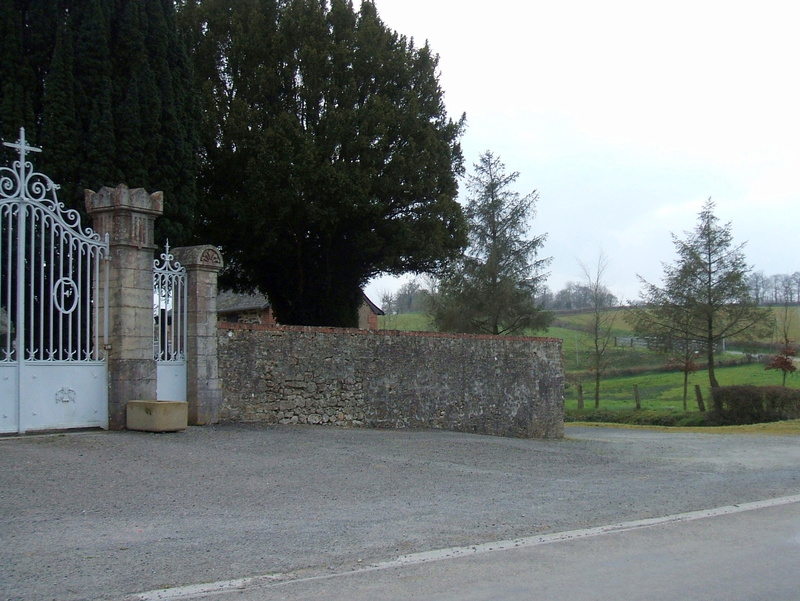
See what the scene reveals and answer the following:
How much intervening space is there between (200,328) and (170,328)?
0.53 m

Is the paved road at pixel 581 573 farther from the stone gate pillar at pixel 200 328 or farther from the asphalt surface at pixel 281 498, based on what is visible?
the stone gate pillar at pixel 200 328

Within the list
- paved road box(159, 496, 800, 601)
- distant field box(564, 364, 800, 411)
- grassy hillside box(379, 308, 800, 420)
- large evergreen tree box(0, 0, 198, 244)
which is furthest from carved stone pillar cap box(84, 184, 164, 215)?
distant field box(564, 364, 800, 411)

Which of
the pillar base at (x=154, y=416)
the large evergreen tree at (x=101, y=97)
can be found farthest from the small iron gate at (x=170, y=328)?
the large evergreen tree at (x=101, y=97)

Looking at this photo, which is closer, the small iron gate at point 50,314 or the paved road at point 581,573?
the paved road at point 581,573

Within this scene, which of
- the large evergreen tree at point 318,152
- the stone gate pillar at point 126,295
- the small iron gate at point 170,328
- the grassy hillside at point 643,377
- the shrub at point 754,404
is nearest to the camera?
the stone gate pillar at point 126,295

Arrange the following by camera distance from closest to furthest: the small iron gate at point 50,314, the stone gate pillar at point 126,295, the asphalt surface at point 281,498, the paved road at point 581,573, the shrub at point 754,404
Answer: the paved road at point 581,573
the asphalt surface at point 281,498
the small iron gate at point 50,314
the stone gate pillar at point 126,295
the shrub at point 754,404

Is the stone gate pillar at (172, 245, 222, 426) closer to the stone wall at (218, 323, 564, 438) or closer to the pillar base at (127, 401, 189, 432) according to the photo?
the stone wall at (218, 323, 564, 438)

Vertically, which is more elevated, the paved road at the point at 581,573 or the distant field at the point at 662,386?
the paved road at the point at 581,573

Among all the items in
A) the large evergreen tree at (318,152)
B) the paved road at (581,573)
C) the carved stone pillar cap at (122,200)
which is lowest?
the paved road at (581,573)

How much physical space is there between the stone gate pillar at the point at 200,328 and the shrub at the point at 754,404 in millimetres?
24318

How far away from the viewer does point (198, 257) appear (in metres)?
13.5

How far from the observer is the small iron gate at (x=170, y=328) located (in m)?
13.2

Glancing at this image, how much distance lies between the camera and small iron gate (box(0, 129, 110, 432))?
10953mm

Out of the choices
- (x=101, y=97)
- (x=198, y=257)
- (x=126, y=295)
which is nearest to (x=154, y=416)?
(x=126, y=295)
